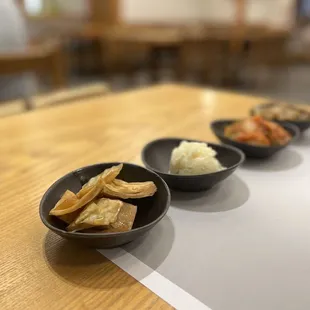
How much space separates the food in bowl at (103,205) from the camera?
562mm

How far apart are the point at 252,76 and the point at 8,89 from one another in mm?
3959

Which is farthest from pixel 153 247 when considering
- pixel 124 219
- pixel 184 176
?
pixel 184 176

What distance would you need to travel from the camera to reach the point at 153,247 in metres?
0.59

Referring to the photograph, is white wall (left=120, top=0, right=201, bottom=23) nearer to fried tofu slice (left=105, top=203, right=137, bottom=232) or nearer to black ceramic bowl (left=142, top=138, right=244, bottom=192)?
black ceramic bowl (left=142, top=138, right=244, bottom=192)

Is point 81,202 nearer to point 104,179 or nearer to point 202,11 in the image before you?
point 104,179

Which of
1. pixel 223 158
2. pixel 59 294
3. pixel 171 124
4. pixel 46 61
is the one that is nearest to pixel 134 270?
pixel 59 294

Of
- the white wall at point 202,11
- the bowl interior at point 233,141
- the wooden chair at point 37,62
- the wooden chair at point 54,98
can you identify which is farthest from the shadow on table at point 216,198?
the white wall at point 202,11

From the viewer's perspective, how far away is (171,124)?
4.00 feet

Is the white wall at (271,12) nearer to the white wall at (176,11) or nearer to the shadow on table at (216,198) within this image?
the white wall at (176,11)

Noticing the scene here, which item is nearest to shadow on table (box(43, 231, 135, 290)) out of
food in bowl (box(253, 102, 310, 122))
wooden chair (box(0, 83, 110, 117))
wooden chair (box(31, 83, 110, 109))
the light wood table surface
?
the light wood table surface

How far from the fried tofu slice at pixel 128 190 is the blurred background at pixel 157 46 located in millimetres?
1759

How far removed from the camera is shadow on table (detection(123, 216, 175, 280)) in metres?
0.56

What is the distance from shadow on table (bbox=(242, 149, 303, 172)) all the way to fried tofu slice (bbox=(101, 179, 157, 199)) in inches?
13.6

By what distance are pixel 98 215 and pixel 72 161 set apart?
385 millimetres
